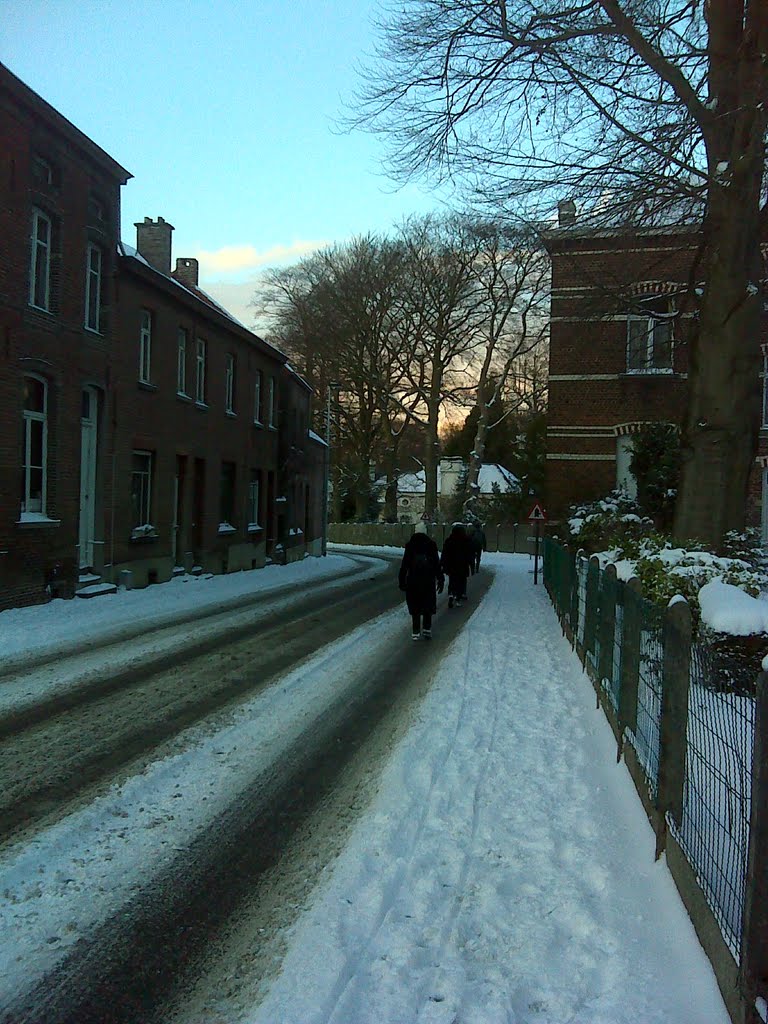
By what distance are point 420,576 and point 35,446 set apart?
24.0 ft

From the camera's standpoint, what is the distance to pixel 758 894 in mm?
2945

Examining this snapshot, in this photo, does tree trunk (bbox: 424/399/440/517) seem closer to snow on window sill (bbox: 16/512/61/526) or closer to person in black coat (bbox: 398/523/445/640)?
→ snow on window sill (bbox: 16/512/61/526)

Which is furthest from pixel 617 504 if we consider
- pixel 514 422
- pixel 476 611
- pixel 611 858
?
pixel 514 422

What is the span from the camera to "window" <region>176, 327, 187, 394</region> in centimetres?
2156

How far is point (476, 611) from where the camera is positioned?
1756 cm

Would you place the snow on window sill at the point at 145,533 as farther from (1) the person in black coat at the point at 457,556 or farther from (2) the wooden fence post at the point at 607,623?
(2) the wooden fence post at the point at 607,623

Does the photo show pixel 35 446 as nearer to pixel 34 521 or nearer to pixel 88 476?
pixel 34 521

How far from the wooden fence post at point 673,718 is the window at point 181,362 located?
60.0ft

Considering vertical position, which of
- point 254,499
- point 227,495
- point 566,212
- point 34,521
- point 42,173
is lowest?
point 34,521

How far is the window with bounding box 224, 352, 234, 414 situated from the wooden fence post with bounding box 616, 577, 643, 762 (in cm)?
2007

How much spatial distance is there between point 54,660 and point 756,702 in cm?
863

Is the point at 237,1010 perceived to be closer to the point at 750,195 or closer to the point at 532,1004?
the point at 532,1004

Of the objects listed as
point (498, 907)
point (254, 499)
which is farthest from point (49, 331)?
point (498, 907)

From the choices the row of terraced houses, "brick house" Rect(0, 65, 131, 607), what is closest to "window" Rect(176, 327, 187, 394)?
the row of terraced houses
